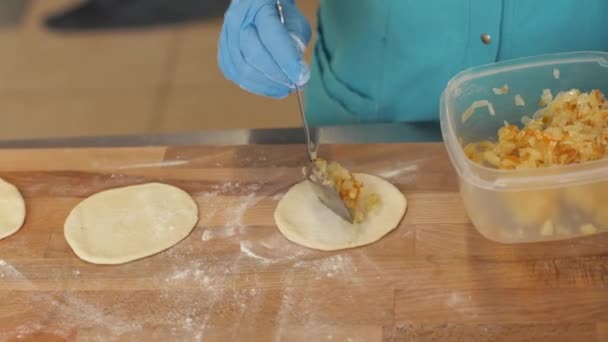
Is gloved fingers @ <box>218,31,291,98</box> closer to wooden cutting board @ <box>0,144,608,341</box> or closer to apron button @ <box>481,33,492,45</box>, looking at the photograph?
wooden cutting board @ <box>0,144,608,341</box>

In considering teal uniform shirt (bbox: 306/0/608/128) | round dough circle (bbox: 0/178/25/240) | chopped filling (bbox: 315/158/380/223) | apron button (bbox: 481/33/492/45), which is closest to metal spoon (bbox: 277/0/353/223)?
chopped filling (bbox: 315/158/380/223)

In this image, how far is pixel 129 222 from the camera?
1.35 meters

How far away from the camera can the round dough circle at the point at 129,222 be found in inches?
50.8

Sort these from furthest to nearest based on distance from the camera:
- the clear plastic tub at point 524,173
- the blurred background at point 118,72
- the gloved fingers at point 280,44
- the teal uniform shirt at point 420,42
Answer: the blurred background at point 118,72, the teal uniform shirt at point 420,42, the gloved fingers at point 280,44, the clear plastic tub at point 524,173

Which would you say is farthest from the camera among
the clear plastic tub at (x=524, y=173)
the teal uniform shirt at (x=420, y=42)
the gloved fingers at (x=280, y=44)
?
the teal uniform shirt at (x=420, y=42)

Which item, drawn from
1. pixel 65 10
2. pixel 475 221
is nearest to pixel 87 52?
pixel 65 10

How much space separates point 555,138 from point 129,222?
704 mm

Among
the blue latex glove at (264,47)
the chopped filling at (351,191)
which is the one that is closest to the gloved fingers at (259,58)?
the blue latex glove at (264,47)

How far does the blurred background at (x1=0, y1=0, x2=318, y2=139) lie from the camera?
2.64 m

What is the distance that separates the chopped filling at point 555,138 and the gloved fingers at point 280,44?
0.29 metres

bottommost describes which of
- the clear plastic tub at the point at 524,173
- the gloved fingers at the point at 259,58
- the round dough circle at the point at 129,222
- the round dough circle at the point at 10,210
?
the round dough circle at the point at 10,210

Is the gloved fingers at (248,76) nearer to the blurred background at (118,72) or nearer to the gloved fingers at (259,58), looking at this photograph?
the gloved fingers at (259,58)

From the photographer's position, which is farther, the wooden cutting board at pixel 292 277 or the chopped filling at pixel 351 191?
the chopped filling at pixel 351 191

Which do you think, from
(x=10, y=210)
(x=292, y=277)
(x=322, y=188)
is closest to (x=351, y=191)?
(x=322, y=188)
